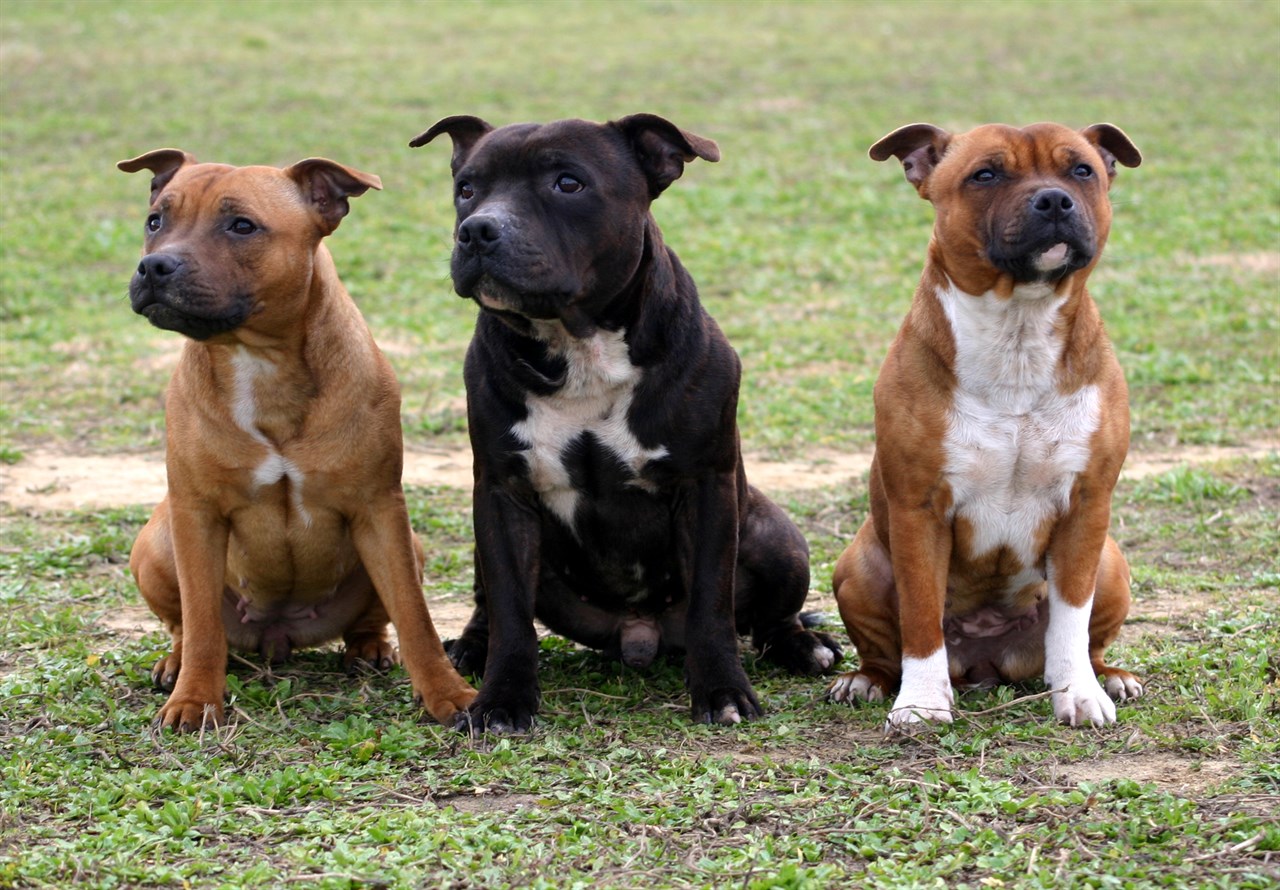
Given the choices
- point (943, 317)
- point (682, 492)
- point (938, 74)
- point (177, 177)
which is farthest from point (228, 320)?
point (938, 74)

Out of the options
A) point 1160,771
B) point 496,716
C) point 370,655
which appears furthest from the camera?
point 370,655

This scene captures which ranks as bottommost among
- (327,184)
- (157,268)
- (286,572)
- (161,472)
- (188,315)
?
(161,472)

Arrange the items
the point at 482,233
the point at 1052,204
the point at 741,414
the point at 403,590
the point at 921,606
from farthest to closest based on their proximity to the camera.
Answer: the point at 741,414
the point at 403,590
the point at 921,606
the point at 482,233
the point at 1052,204

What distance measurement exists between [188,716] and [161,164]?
6.56 ft

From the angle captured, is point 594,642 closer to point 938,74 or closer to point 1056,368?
point 1056,368

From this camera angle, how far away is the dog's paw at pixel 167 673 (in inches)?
224

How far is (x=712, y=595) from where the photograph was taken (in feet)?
17.8

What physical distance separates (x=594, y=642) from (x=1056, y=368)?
202 cm

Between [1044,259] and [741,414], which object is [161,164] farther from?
[741,414]

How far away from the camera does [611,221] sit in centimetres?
520

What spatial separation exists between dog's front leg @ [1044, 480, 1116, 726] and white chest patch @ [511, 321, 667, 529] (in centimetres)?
135

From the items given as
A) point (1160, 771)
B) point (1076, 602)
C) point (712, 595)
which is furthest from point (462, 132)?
point (1160, 771)

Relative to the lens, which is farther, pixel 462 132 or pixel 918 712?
pixel 462 132

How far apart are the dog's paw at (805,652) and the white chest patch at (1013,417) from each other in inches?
42.8
